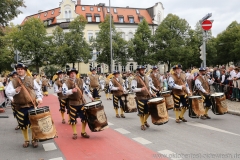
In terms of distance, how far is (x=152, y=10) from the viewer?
235ft

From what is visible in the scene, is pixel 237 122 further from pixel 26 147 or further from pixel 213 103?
pixel 26 147

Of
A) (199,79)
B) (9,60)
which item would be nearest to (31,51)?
(9,60)

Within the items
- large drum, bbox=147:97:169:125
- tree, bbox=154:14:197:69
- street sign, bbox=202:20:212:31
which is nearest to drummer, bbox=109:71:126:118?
large drum, bbox=147:97:169:125

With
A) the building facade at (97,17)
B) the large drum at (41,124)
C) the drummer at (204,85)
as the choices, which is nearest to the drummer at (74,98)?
the large drum at (41,124)

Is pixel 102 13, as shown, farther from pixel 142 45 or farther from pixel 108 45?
pixel 108 45

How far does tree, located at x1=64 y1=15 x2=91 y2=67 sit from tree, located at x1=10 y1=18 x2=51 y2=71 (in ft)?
12.7

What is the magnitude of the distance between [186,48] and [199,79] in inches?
1739

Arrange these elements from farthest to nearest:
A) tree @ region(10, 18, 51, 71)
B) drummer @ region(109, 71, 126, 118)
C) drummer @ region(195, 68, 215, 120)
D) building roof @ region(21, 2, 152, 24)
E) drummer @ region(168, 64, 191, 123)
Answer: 1. building roof @ region(21, 2, 152, 24)
2. tree @ region(10, 18, 51, 71)
3. drummer @ region(109, 71, 126, 118)
4. drummer @ region(195, 68, 215, 120)
5. drummer @ region(168, 64, 191, 123)

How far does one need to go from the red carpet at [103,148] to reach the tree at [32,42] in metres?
44.2

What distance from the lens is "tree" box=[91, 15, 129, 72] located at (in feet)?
166

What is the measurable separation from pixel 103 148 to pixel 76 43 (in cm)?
4602

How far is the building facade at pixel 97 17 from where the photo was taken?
64.3 m

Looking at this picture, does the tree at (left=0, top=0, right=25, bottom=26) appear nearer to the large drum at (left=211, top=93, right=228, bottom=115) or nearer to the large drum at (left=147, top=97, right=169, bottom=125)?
the large drum at (left=147, top=97, right=169, bottom=125)

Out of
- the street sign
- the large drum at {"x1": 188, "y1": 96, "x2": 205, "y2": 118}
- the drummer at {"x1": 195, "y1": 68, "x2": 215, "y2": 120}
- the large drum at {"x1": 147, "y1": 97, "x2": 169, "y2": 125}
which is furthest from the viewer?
the street sign
